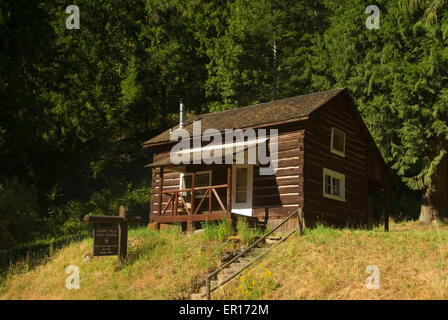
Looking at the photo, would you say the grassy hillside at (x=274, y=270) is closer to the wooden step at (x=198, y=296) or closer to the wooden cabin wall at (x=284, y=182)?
the wooden step at (x=198, y=296)

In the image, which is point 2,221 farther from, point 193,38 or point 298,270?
point 193,38

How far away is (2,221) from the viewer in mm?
23406

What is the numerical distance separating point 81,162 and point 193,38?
51.2 ft

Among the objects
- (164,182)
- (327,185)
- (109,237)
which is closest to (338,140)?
(327,185)

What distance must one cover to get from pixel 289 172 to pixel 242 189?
2330mm

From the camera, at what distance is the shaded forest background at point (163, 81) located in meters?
23.7

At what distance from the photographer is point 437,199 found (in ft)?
90.3

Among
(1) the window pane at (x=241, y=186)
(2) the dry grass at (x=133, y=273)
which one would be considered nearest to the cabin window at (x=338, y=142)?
(1) the window pane at (x=241, y=186)

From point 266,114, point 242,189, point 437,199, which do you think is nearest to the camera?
point 242,189

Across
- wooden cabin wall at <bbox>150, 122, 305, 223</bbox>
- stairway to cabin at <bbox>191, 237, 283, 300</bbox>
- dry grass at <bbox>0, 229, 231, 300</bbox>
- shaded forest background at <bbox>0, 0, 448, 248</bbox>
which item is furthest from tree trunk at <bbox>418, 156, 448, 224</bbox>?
dry grass at <bbox>0, 229, 231, 300</bbox>

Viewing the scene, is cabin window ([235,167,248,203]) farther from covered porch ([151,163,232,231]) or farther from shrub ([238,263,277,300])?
shrub ([238,263,277,300])

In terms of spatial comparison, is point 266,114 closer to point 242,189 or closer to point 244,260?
point 242,189

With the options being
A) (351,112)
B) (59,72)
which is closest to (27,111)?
(59,72)

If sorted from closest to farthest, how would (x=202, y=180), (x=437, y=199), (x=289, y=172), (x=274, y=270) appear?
(x=274, y=270)
(x=289, y=172)
(x=202, y=180)
(x=437, y=199)
